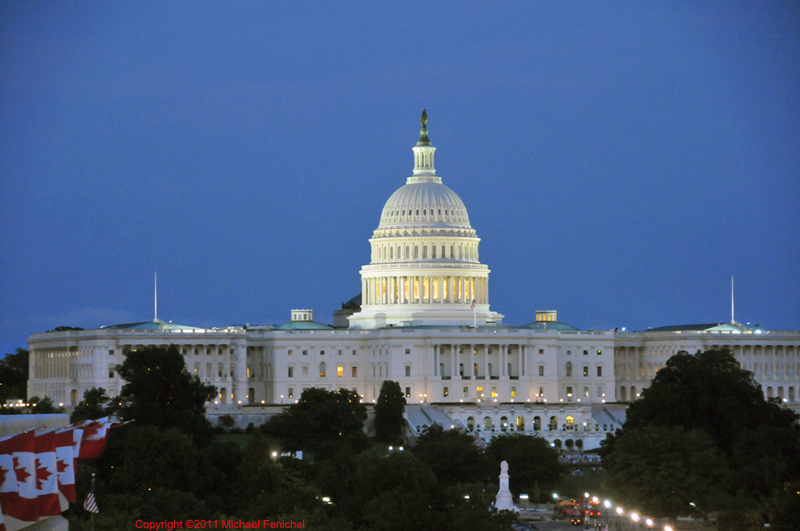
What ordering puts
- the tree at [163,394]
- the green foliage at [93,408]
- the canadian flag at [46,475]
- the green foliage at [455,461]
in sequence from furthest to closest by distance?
the green foliage at [93,408]
the tree at [163,394]
the green foliage at [455,461]
the canadian flag at [46,475]

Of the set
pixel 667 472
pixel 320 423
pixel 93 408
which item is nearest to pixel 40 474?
pixel 667 472

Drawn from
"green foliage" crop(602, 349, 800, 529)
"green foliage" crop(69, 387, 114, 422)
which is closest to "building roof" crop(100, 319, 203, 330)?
"green foliage" crop(69, 387, 114, 422)

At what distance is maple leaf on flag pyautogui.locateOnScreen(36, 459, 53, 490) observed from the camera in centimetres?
4488

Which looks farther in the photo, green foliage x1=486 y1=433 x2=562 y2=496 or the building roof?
→ the building roof

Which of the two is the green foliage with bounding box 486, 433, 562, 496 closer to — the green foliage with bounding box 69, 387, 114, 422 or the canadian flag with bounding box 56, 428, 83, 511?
the green foliage with bounding box 69, 387, 114, 422

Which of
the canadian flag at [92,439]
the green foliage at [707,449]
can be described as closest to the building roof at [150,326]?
the green foliage at [707,449]

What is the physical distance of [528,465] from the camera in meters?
132

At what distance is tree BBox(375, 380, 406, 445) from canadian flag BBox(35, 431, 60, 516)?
114m

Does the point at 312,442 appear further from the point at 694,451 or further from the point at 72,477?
the point at 72,477

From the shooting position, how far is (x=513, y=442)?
13962 centimetres

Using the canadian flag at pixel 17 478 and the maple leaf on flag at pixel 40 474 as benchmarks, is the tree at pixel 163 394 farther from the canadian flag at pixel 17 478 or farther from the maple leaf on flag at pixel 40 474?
the canadian flag at pixel 17 478

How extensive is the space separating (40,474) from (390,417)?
11946cm

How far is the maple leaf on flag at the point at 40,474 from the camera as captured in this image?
44875 millimetres

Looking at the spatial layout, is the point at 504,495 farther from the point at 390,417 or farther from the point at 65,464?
the point at 65,464
